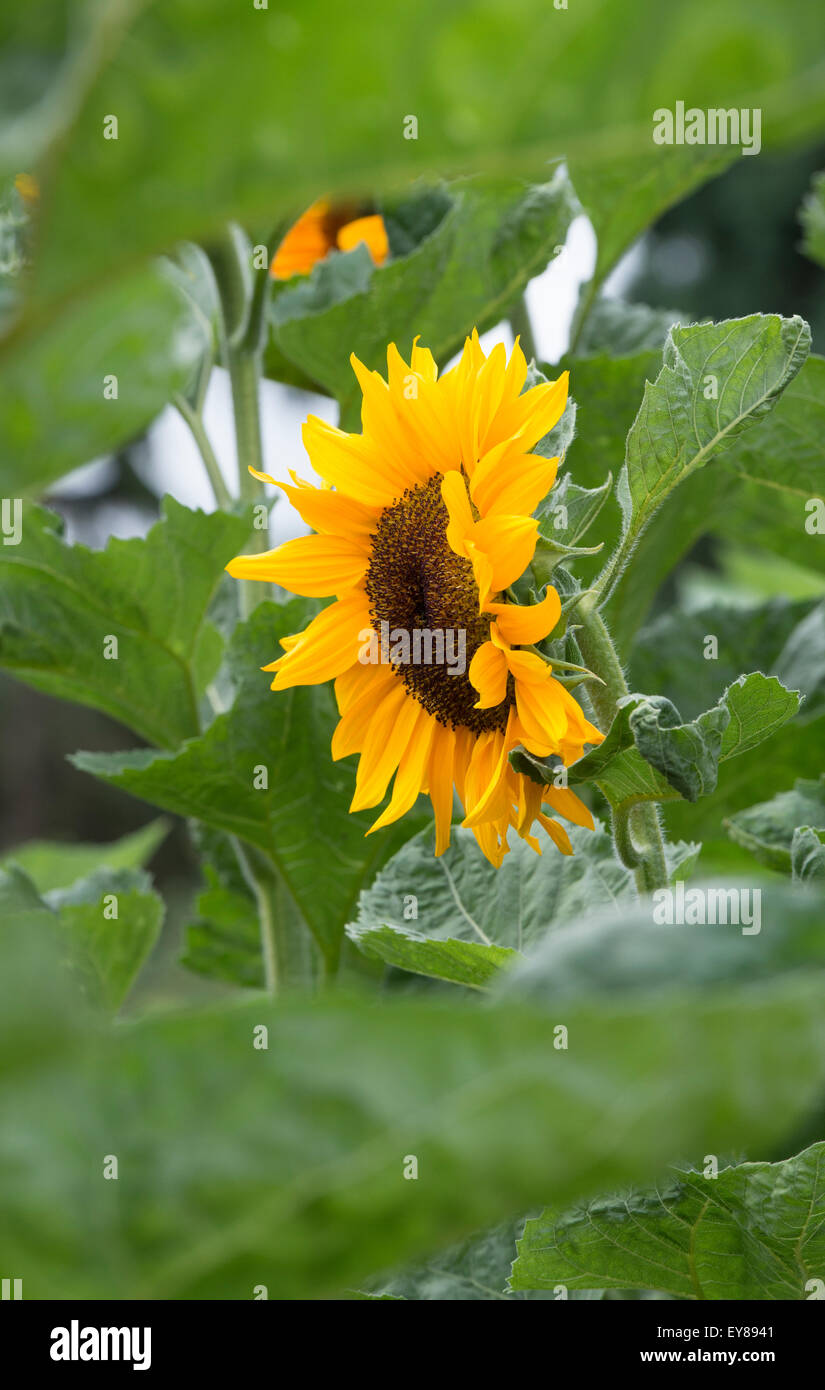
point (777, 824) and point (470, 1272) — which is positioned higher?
point (777, 824)

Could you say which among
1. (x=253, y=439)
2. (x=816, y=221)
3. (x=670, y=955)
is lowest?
(x=670, y=955)

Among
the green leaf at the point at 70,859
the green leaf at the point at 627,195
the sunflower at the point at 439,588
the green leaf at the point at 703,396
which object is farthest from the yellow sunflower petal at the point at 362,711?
the green leaf at the point at 70,859

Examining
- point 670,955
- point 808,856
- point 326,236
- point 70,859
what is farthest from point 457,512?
point 70,859

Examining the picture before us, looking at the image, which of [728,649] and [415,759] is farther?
[728,649]

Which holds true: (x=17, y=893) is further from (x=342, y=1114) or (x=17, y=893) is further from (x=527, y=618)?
(x=342, y=1114)

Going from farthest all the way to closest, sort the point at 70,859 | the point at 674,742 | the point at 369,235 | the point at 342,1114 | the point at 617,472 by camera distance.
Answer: the point at 70,859 → the point at 369,235 → the point at 617,472 → the point at 674,742 → the point at 342,1114

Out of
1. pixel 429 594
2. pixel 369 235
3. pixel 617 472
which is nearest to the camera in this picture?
pixel 429 594

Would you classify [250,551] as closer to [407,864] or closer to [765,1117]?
[407,864]
